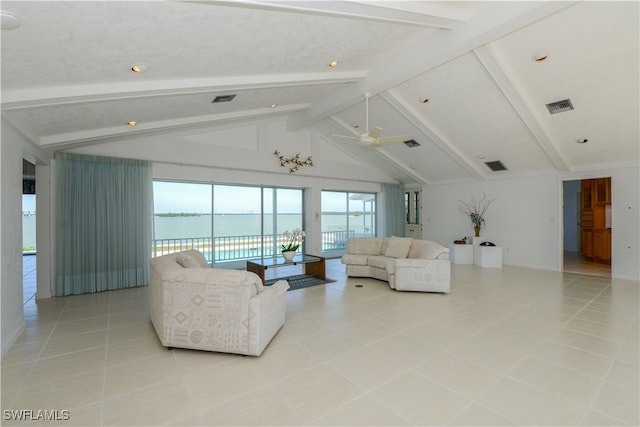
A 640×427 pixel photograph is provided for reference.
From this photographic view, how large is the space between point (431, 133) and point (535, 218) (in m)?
3.61

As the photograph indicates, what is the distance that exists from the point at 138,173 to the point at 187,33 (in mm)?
3988

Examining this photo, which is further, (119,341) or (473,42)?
(473,42)

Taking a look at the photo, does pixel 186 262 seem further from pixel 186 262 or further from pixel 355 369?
pixel 355 369

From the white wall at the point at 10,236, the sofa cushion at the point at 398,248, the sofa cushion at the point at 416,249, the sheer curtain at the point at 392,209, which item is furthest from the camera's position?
the sheer curtain at the point at 392,209

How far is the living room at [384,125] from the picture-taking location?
3109 millimetres

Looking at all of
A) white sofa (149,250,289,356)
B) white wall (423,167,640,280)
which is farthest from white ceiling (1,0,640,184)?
white sofa (149,250,289,356)

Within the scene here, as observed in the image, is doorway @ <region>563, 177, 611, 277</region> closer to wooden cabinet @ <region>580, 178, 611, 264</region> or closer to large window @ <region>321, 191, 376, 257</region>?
wooden cabinet @ <region>580, 178, 611, 264</region>

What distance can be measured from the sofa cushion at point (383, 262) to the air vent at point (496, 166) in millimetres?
3835

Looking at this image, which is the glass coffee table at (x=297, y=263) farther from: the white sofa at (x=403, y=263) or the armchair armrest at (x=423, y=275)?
the armchair armrest at (x=423, y=275)

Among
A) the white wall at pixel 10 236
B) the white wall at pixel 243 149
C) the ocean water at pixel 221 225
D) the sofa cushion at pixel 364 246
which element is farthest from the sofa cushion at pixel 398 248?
the white wall at pixel 10 236

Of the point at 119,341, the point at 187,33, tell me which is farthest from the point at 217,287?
the point at 187,33

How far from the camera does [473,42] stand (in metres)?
3.61

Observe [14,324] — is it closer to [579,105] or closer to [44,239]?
[44,239]

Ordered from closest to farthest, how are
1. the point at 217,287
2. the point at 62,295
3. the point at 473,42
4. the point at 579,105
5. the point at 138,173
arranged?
the point at 217,287, the point at 473,42, the point at 579,105, the point at 62,295, the point at 138,173
